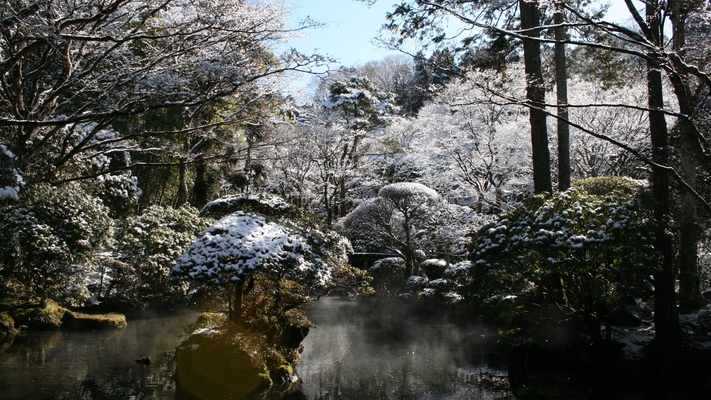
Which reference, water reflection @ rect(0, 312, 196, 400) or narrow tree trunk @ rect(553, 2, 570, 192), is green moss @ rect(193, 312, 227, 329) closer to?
water reflection @ rect(0, 312, 196, 400)

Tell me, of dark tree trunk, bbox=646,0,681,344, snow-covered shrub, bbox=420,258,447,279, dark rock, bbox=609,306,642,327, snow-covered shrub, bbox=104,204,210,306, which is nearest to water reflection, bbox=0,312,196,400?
snow-covered shrub, bbox=104,204,210,306

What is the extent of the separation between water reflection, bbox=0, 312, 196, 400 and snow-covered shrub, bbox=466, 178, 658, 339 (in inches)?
175

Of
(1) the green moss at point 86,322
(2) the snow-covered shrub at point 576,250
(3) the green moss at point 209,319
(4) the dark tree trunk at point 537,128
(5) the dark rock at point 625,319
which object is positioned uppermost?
(4) the dark tree trunk at point 537,128

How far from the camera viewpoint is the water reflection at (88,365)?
5.68 m

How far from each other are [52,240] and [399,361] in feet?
21.0

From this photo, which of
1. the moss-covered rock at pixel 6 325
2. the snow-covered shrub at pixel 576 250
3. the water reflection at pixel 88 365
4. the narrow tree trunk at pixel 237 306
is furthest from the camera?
the moss-covered rock at pixel 6 325

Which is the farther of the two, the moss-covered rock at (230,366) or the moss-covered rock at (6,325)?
the moss-covered rock at (6,325)

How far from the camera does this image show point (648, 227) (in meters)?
5.94

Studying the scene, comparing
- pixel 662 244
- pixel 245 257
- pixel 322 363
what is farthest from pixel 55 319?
pixel 662 244

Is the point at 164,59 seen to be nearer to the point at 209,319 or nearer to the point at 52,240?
the point at 209,319

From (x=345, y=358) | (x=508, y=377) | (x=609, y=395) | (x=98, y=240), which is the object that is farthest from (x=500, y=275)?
(x=98, y=240)

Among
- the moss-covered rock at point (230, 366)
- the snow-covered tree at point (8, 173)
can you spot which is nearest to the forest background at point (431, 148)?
the snow-covered tree at point (8, 173)

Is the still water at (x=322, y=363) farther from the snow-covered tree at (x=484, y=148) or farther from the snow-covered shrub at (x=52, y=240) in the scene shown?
the snow-covered tree at (x=484, y=148)

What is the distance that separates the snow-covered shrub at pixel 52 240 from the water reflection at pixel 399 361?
4.59 metres
